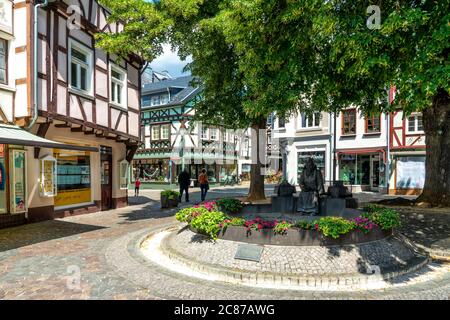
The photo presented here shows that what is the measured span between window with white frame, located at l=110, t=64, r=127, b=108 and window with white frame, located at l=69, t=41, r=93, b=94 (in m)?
1.50

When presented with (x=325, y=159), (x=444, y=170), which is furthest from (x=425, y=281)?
(x=325, y=159)

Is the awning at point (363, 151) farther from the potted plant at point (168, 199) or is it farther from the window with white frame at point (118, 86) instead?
the window with white frame at point (118, 86)

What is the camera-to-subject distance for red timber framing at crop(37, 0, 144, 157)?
33.3ft

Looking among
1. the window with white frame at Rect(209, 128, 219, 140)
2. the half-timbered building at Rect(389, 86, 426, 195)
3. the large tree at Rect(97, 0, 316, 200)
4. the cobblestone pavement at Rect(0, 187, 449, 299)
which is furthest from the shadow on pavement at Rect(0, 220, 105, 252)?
the window with white frame at Rect(209, 128, 219, 140)

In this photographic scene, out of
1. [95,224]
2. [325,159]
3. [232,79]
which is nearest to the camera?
[95,224]

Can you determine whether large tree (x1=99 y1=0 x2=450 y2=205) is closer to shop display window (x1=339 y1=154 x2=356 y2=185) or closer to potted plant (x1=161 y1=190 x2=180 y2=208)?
potted plant (x1=161 y1=190 x2=180 y2=208)

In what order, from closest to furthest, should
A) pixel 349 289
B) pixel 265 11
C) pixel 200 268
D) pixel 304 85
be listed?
pixel 349 289 → pixel 200 268 → pixel 265 11 → pixel 304 85

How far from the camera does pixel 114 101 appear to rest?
14008 millimetres

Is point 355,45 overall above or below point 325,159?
above

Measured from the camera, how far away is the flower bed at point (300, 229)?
19.1ft

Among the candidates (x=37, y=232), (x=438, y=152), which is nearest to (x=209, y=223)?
(x=37, y=232)

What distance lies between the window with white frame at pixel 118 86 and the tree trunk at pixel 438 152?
1250 cm

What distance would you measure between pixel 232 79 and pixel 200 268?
9648 millimetres

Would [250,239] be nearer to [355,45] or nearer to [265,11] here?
[355,45]
